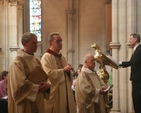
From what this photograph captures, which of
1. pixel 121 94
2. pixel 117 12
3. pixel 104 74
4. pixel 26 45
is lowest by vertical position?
pixel 121 94

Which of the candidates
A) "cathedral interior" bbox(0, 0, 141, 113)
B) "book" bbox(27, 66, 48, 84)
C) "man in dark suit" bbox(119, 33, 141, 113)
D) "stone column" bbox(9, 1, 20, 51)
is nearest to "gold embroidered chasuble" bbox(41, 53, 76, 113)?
"book" bbox(27, 66, 48, 84)

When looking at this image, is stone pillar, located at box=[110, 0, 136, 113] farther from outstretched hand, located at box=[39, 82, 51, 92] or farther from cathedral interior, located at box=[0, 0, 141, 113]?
cathedral interior, located at box=[0, 0, 141, 113]

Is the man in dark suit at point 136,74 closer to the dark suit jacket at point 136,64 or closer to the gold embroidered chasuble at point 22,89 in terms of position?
the dark suit jacket at point 136,64

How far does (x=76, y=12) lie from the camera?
1886 cm

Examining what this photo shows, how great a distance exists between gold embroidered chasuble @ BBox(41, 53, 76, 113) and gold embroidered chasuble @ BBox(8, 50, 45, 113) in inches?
33.6

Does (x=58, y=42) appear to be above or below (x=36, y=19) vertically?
below

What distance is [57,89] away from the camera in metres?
6.61

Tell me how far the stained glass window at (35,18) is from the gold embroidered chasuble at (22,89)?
45.4 ft

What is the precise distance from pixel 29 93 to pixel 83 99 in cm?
189

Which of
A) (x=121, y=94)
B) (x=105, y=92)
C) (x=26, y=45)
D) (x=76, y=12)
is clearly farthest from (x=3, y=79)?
(x=76, y=12)

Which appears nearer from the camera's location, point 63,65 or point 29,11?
point 63,65

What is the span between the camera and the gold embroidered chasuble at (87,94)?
7.20 m

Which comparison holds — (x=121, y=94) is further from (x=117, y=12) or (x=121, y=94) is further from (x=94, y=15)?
(x=94, y=15)

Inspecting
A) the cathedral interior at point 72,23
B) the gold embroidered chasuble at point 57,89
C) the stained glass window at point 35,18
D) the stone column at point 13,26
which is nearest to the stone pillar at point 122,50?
the gold embroidered chasuble at point 57,89
